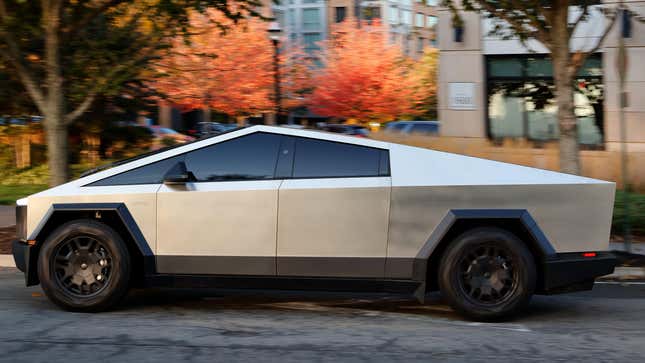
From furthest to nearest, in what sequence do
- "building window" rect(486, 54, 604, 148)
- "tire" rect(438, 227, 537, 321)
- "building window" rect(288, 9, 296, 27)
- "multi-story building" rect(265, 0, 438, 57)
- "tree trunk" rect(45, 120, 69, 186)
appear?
"building window" rect(288, 9, 296, 27), "multi-story building" rect(265, 0, 438, 57), "building window" rect(486, 54, 604, 148), "tree trunk" rect(45, 120, 69, 186), "tire" rect(438, 227, 537, 321)

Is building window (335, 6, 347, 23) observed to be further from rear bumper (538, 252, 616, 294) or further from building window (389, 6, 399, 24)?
rear bumper (538, 252, 616, 294)

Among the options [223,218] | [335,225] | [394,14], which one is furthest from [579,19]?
[394,14]

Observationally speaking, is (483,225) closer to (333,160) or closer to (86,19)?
(333,160)

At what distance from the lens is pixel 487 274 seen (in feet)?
19.4

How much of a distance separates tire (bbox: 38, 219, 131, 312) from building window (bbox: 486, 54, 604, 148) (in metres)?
16.0

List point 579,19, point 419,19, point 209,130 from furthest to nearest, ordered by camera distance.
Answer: point 419,19 → point 209,130 → point 579,19

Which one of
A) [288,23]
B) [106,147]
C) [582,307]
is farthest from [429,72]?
[582,307]

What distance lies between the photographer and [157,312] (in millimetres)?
6258

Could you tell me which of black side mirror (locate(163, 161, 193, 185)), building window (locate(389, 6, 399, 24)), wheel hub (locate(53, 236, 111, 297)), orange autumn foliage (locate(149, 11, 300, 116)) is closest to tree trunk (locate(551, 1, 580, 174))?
black side mirror (locate(163, 161, 193, 185))

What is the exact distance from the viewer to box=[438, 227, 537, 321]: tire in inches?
230

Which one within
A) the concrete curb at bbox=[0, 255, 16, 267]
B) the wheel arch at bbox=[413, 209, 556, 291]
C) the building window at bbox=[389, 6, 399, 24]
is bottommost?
the concrete curb at bbox=[0, 255, 16, 267]

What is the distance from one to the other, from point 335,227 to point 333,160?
0.54 metres

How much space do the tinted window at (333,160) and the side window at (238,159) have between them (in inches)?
8.5

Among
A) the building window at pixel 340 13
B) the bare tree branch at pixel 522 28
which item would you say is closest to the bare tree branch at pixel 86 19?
the bare tree branch at pixel 522 28
